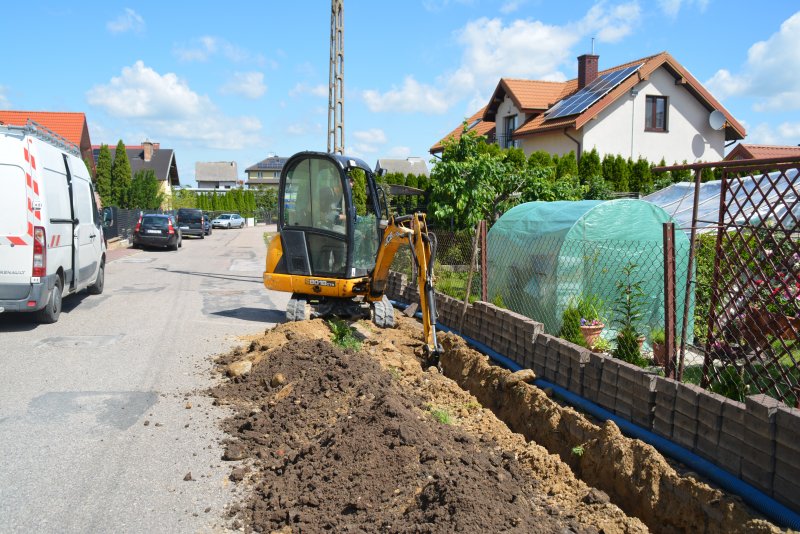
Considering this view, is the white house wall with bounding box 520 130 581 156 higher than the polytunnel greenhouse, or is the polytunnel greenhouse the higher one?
the white house wall with bounding box 520 130 581 156

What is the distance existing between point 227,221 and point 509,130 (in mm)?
34313

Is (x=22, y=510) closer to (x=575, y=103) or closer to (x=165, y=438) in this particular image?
(x=165, y=438)

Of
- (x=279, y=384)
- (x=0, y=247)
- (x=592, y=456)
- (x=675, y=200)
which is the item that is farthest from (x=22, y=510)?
(x=675, y=200)

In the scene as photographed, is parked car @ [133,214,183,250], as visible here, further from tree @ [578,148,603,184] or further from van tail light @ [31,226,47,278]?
van tail light @ [31,226,47,278]

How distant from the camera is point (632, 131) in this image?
3088 centimetres

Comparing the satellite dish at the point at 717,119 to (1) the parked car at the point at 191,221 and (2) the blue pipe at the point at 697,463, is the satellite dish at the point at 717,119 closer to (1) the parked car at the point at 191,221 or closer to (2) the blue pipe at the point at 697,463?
(2) the blue pipe at the point at 697,463

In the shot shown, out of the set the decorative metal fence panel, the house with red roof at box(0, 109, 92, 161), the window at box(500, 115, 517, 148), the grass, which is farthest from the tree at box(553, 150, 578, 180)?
the house with red roof at box(0, 109, 92, 161)

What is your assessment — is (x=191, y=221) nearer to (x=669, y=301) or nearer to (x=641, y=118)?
(x=641, y=118)

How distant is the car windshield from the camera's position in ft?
99.2

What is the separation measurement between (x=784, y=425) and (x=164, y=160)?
83.1 meters

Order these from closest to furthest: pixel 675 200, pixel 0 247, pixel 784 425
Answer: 1. pixel 784 425
2. pixel 0 247
3. pixel 675 200

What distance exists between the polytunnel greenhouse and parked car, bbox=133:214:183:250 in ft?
74.0

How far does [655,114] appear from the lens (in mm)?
31203

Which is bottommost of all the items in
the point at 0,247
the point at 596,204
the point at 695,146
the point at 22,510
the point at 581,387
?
the point at 22,510
